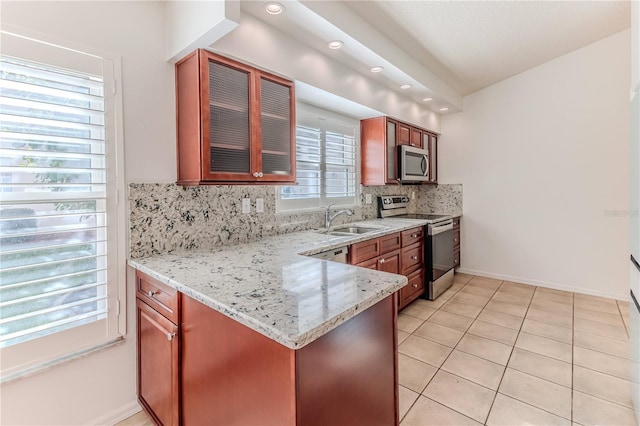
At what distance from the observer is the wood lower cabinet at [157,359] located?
4.75 feet

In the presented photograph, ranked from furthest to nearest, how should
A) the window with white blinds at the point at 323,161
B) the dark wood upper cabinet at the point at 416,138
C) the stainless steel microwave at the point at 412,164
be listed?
the dark wood upper cabinet at the point at 416,138, the stainless steel microwave at the point at 412,164, the window with white blinds at the point at 323,161

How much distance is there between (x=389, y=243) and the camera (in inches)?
116

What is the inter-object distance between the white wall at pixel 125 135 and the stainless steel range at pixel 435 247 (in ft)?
9.16

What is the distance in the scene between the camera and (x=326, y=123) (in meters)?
3.26

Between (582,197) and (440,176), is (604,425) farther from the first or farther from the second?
(440,176)

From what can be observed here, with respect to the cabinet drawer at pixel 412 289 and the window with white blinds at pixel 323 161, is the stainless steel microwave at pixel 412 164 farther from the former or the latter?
the cabinet drawer at pixel 412 289

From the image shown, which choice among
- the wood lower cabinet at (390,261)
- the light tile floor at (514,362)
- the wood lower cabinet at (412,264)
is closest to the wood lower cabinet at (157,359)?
the light tile floor at (514,362)

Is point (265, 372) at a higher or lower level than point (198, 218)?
lower

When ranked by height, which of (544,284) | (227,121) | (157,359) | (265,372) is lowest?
(544,284)

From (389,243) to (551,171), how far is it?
2.61 m

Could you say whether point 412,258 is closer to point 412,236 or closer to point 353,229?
point 412,236

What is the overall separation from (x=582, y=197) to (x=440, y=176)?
5.78 feet

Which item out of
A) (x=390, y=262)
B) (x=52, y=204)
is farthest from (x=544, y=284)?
(x=52, y=204)

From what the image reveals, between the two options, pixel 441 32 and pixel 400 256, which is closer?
pixel 441 32
